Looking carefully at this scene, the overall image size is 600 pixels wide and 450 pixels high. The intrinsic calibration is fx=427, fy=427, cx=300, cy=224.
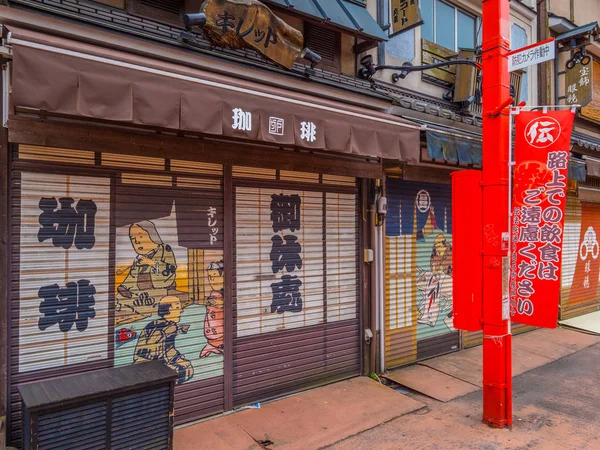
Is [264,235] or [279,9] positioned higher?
[279,9]

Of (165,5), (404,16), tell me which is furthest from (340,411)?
(404,16)

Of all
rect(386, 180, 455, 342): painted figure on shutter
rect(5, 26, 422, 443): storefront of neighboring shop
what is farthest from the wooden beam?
rect(386, 180, 455, 342): painted figure on shutter

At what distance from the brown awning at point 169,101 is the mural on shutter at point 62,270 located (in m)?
1.02

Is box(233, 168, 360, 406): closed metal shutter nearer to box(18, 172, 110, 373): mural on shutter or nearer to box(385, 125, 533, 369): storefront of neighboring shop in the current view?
box(385, 125, 533, 369): storefront of neighboring shop

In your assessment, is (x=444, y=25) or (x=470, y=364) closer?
(x=470, y=364)

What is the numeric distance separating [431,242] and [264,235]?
354cm

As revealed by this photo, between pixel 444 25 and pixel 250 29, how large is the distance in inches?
211

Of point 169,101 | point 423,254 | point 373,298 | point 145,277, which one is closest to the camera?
point 169,101

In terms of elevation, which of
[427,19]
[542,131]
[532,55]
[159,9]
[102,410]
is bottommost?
[102,410]

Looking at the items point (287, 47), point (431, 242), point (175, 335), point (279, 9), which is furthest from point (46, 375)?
point (431, 242)

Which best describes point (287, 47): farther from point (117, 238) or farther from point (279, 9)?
point (117, 238)

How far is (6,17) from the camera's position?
12.7ft

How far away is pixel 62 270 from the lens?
429cm

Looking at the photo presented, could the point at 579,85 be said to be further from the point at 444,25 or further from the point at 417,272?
the point at 417,272
